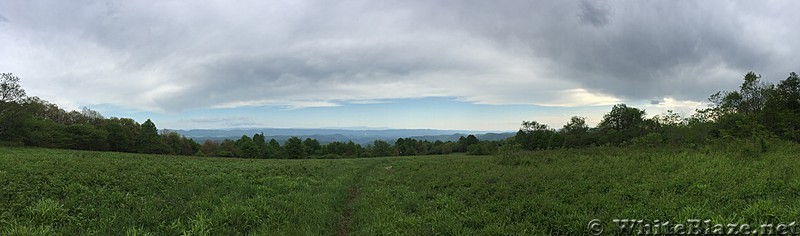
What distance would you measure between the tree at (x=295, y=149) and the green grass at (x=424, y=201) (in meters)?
89.5

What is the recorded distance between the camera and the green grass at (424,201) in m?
8.21

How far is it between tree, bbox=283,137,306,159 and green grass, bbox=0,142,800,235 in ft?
294

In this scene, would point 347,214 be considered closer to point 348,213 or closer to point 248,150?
point 348,213

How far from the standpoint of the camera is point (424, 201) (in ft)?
40.6

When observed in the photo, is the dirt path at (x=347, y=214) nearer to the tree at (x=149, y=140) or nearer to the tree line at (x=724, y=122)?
the tree line at (x=724, y=122)

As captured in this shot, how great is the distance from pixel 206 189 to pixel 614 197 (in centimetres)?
1432

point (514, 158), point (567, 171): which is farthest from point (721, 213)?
point (514, 158)

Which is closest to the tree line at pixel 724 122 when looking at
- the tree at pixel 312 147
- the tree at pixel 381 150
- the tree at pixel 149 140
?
the tree at pixel 381 150

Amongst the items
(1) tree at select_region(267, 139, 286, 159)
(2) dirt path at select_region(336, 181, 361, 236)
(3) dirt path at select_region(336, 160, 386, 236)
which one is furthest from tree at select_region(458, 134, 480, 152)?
(2) dirt path at select_region(336, 181, 361, 236)

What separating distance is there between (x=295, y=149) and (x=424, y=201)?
96619mm

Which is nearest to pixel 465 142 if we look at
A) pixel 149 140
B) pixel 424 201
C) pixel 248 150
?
pixel 248 150

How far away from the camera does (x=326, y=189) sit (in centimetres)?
1552

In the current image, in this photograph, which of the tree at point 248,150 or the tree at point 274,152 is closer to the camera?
the tree at point 248,150

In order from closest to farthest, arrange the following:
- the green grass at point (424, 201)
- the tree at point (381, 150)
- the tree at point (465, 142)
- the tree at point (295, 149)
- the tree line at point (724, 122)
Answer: the green grass at point (424, 201)
the tree line at point (724, 122)
the tree at point (295, 149)
the tree at point (381, 150)
the tree at point (465, 142)
